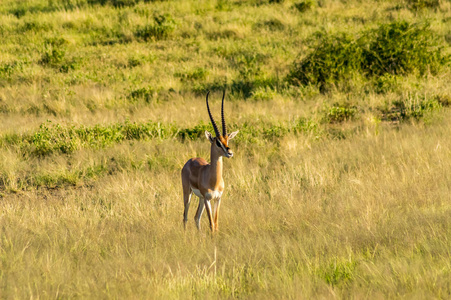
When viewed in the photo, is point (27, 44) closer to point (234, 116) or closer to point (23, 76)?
point (23, 76)

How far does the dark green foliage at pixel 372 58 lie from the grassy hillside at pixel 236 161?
44mm

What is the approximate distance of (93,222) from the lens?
501cm

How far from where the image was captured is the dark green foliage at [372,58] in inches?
456

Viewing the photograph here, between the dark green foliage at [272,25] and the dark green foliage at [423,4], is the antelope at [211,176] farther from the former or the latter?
the dark green foliage at [423,4]

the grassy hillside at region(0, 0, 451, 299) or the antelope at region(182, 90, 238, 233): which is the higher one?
the antelope at region(182, 90, 238, 233)

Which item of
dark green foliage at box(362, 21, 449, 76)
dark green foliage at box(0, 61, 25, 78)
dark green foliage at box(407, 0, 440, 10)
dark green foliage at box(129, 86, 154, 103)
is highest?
dark green foliage at box(407, 0, 440, 10)

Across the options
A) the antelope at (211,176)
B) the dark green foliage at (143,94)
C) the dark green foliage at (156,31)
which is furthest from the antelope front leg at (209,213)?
the dark green foliage at (156,31)

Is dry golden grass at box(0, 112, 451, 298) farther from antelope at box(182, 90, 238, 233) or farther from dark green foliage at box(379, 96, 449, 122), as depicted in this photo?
dark green foliage at box(379, 96, 449, 122)

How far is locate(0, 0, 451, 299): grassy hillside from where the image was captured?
3379 millimetres

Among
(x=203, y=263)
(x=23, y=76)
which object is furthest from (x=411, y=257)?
(x=23, y=76)

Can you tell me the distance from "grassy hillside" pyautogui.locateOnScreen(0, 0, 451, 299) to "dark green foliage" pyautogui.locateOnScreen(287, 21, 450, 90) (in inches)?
1.7

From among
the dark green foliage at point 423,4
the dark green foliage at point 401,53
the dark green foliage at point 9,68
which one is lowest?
the dark green foliage at point 9,68

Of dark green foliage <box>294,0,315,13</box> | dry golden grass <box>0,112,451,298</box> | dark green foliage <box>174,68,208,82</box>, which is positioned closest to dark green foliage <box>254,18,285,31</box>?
dark green foliage <box>294,0,315,13</box>

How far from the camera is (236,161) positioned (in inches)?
289
